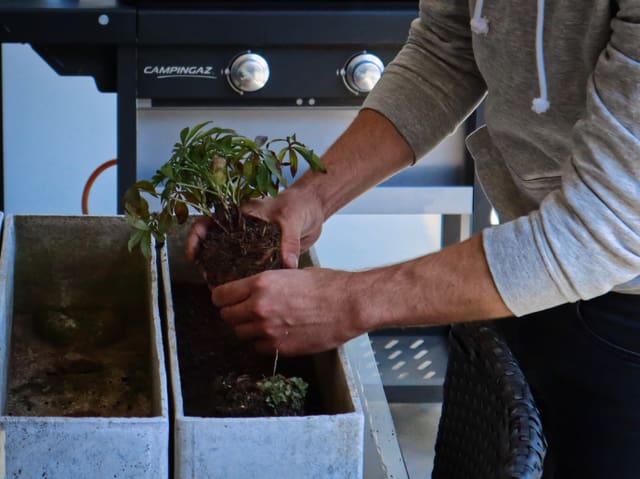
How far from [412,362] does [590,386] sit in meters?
1.66

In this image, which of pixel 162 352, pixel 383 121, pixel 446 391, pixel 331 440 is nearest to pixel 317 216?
pixel 383 121

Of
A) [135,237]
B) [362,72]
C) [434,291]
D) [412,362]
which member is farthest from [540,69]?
[412,362]

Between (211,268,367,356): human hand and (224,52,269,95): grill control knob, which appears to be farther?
(224,52,269,95): grill control knob

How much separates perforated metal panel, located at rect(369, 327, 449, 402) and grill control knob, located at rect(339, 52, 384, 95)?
0.81 meters

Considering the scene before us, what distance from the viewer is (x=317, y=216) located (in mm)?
1354

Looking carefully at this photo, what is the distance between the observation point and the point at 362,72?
88.5 inches

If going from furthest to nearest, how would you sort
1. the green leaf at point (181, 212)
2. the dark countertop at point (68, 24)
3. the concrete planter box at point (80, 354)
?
1. the dark countertop at point (68, 24)
2. the green leaf at point (181, 212)
3. the concrete planter box at point (80, 354)

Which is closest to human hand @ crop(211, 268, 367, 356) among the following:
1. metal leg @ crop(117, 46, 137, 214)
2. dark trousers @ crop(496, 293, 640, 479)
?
dark trousers @ crop(496, 293, 640, 479)

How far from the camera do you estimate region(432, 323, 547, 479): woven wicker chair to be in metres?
0.90

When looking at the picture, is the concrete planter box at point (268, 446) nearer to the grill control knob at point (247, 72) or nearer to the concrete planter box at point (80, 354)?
the concrete planter box at point (80, 354)

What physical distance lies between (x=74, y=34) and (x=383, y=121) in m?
1.04

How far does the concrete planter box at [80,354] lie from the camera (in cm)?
85

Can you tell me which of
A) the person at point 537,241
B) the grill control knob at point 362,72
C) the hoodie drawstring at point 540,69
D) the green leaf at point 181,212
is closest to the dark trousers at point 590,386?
the person at point 537,241

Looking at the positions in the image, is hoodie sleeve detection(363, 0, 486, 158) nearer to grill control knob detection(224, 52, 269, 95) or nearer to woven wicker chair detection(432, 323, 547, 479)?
woven wicker chair detection(432, 323, 547, 479)
